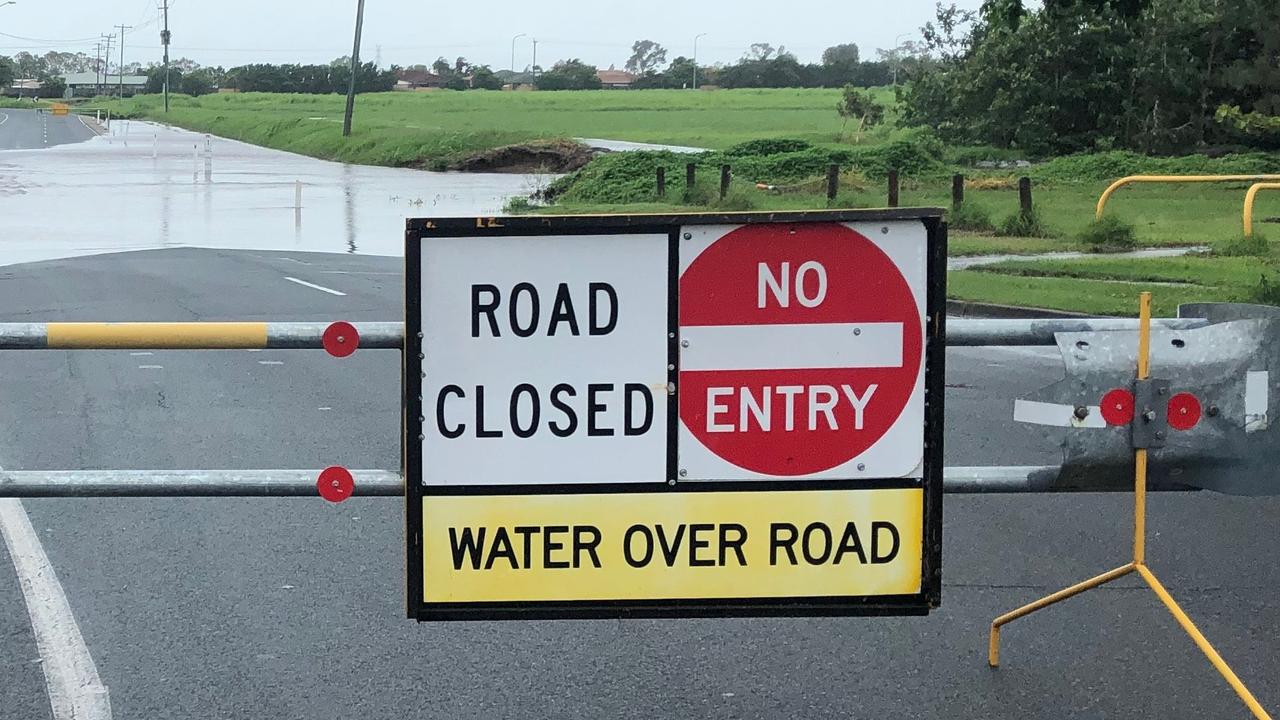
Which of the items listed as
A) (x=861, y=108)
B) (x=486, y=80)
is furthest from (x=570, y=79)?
(x=861, y=108)

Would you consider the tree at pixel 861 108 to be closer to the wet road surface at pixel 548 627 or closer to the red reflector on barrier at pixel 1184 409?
the wet road surface at pixel 548 627

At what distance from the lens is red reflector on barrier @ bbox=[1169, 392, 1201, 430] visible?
4215mm

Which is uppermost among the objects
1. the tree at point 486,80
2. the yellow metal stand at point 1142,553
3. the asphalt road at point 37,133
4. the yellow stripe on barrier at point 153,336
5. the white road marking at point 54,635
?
the tree at point 486,80

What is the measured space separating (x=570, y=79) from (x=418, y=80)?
2467cm

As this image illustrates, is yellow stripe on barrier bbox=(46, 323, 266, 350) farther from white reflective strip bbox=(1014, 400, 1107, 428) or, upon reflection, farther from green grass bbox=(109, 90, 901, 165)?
green grass bbox=(109, 90, 901, 165)

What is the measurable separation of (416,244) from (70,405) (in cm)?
695

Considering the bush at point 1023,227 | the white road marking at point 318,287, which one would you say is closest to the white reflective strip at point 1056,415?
the white road marking at point 318,287

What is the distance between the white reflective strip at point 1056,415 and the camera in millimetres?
4223

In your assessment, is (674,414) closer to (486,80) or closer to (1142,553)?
(1142,553)

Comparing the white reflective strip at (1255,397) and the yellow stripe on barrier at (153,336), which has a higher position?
the yellow stripe on barrier at (153,336)

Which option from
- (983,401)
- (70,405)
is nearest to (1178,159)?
(983,401)

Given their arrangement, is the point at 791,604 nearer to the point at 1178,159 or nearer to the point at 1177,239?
the point at 1177,239

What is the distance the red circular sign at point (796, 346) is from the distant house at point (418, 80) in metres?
177

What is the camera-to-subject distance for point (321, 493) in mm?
4199
